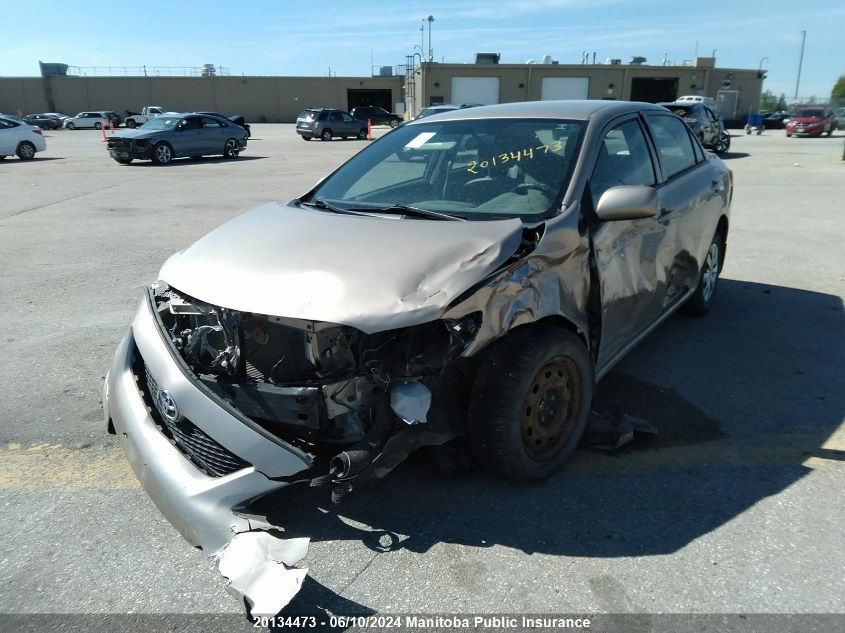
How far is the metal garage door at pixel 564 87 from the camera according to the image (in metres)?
54.0

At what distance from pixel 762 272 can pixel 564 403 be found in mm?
4992

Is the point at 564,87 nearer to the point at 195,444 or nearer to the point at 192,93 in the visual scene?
the point at 192,93

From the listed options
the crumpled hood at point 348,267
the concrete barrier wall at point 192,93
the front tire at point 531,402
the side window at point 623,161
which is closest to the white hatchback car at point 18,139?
the crumpled hood at point 348,267

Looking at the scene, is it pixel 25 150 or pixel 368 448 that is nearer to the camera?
pixel 368 448

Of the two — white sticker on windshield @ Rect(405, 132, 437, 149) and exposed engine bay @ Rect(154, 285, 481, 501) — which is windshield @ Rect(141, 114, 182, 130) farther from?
exposed engine bay @ Rect(154, 285, 481, 501)

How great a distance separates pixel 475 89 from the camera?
53.4 metres

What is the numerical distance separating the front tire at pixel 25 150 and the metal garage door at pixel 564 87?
41684 mm

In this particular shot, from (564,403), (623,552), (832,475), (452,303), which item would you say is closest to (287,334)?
(452,303)

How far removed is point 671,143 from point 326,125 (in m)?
30.8

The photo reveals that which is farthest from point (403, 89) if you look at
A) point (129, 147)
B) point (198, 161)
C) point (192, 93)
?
point (129, 147)

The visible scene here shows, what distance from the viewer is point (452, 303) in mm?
2537

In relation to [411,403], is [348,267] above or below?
above

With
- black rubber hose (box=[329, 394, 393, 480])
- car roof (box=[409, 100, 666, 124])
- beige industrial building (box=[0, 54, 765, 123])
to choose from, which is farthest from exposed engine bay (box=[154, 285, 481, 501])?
beige industrial building (box=[0, 54, 765, 123])

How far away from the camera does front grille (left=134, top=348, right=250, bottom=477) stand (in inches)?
99.7
